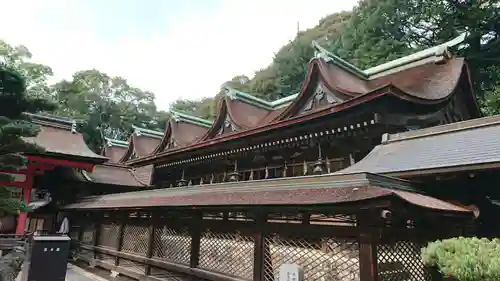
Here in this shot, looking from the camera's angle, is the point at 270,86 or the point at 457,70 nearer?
the point at 457,70

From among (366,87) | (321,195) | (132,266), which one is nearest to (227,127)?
(366,87)

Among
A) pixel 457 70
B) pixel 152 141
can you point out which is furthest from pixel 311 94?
pixel 152 141

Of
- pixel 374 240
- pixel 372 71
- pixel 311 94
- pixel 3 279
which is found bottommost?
pixel 3 279

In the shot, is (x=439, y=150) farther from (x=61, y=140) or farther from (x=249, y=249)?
(x=61, y=140)

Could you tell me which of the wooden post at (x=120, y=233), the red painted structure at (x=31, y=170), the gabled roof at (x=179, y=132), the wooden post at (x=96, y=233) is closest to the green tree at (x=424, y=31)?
the gabled roof at (x=179, y=132)

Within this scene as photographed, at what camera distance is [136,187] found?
17.7 meters

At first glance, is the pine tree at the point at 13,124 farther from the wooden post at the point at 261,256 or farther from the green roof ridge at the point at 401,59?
the green roof ridge at the point at 401,59

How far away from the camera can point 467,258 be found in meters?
3.26

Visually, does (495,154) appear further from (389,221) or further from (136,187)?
(136,187)

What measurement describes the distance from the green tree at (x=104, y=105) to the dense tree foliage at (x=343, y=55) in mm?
90

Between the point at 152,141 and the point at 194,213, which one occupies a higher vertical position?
the point at 152,141

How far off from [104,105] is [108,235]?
92.0ft

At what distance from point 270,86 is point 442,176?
26852 mm

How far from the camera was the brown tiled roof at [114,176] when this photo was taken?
16.4 meters
